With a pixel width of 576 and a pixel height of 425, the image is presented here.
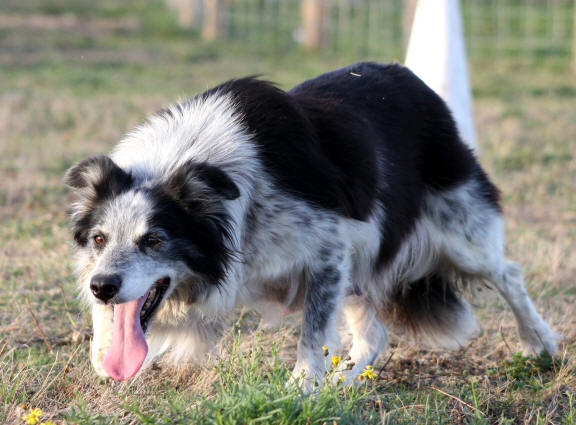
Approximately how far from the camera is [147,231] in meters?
3.47

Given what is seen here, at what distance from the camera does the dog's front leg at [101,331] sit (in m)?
3.86

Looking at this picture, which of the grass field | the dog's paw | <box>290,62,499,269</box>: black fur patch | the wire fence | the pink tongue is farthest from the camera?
the wire fence

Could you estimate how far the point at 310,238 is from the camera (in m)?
3.82

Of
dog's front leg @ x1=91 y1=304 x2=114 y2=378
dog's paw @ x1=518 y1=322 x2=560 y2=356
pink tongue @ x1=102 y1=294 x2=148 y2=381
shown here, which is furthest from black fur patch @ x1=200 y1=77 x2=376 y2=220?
dog's paw @ x1=518 y1=322 x2=560 y2=356

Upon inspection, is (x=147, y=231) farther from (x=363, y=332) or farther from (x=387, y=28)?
(x=387, y=28)

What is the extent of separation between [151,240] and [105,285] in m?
0.30

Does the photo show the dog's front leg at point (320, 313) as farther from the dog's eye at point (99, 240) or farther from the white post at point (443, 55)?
the white post at point (443, 55)

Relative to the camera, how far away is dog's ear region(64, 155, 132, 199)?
3559 millimetres

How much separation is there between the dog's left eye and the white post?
14.3 feet

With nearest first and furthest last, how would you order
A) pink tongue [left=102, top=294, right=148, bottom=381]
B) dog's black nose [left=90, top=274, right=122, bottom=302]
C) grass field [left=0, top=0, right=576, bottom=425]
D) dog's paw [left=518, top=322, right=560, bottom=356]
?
dog's black nose [left=90, top=274, right=122, bottom=302]
grass field [left=0, top=0, right=576, bottom=425]
pink tongue [left=102, top=294, right=148, bottom=381]
dog's paw [left=518, top=322, right=560, bottom=356]

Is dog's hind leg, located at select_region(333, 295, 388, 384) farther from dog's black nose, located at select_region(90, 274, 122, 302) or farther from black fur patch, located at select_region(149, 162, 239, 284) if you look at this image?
dog's black nose, located at select_region(90, 274, 122, 302)

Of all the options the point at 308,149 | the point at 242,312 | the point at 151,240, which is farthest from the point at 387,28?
the point at 151,240

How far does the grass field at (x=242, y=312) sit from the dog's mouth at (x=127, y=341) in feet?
0.49

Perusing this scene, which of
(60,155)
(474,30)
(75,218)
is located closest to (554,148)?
(60,155)
